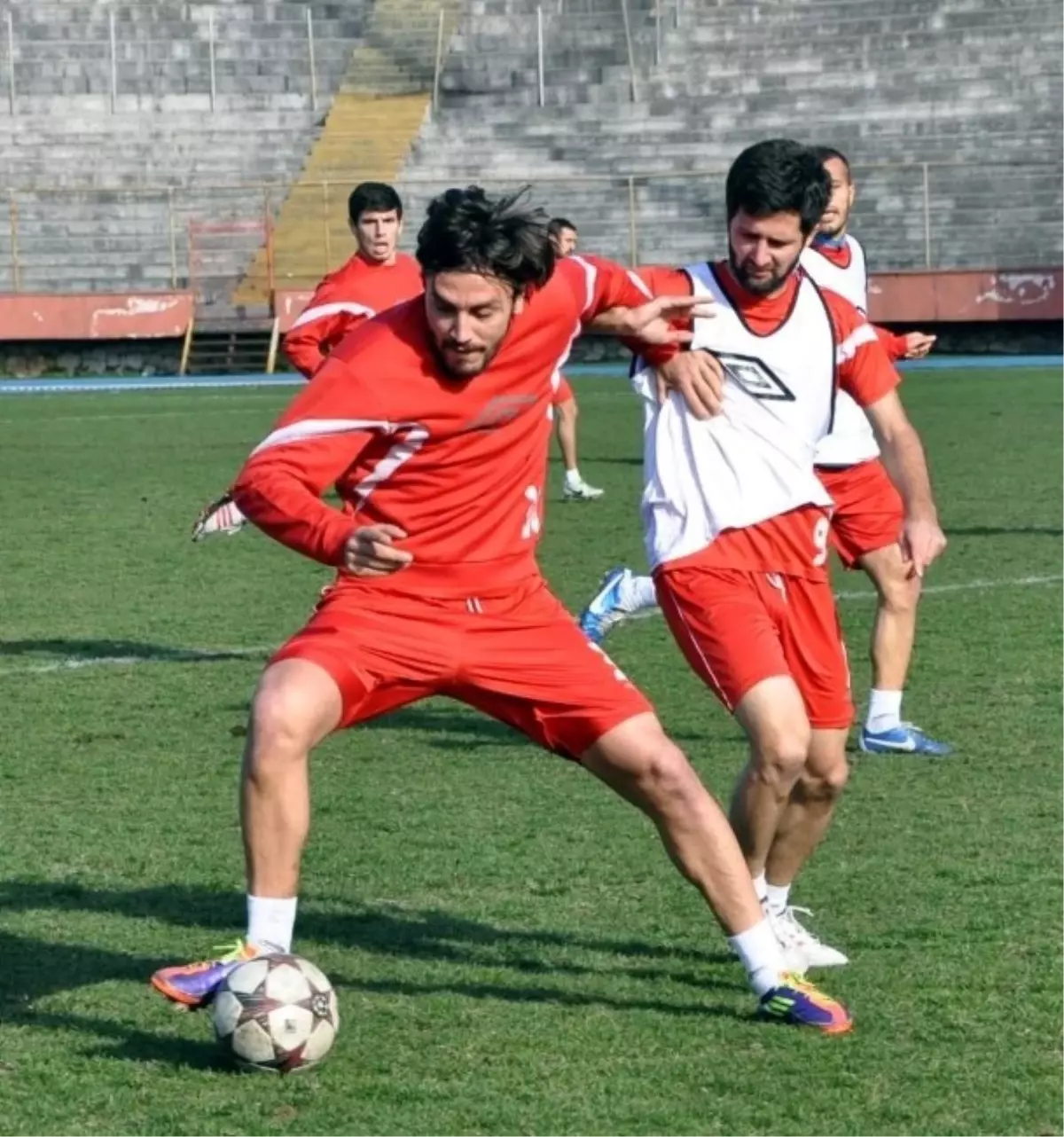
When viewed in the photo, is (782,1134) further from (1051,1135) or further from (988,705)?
(988,705)

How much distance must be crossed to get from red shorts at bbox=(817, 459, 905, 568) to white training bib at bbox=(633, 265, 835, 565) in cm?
243

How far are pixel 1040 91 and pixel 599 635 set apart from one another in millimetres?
30701

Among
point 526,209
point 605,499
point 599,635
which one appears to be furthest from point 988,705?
point 605,499

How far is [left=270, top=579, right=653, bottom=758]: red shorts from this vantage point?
16.7ft

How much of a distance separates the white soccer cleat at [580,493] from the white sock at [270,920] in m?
13.0

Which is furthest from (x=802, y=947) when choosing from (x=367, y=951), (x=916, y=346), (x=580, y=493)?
(x=580, y=493)

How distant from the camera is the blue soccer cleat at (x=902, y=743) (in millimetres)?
8531

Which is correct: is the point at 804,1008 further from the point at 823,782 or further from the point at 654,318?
the point at 654,318

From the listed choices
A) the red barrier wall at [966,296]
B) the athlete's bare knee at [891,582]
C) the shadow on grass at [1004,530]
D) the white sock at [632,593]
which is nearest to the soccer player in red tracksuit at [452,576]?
the athlete's bare knee at [891,582]

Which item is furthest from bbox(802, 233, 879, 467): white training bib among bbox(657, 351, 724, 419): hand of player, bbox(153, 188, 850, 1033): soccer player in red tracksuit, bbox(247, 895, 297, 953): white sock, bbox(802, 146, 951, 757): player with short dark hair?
bbox(247, 895, 297, 953): white sock

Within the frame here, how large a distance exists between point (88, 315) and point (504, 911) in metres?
30.8

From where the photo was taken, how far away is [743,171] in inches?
226

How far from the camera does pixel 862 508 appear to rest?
8562 millimetres

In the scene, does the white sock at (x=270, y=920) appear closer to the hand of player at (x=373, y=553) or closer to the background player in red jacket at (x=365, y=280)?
the hand of player at (x=373, y=553)
